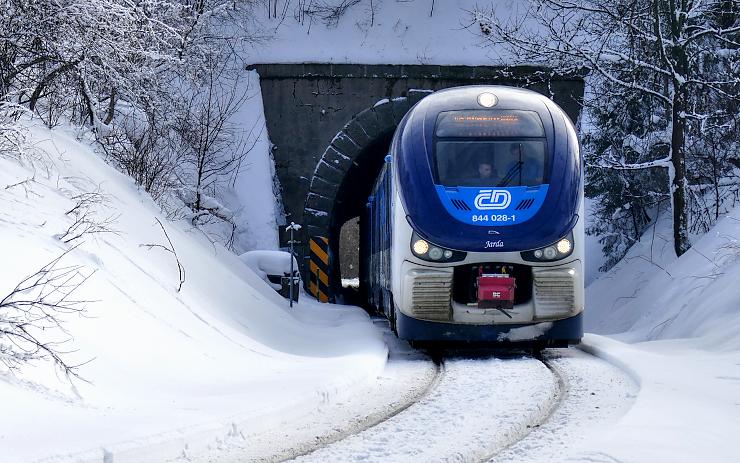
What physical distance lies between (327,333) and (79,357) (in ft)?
20.4

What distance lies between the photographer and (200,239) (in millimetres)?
12547

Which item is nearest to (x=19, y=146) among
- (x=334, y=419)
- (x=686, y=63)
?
(x=334, y=419)

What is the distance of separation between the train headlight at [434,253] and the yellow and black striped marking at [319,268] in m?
10.1

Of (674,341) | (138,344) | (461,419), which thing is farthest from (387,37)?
(461,419)

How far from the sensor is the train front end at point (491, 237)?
921cm

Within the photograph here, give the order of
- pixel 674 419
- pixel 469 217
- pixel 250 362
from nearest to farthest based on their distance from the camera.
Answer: pixel 674 419, pixel 250 362, pixel 469 217

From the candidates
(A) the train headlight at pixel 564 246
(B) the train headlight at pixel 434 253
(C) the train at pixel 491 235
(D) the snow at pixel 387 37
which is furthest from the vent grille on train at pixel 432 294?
(D) the snow at pixel 387 37

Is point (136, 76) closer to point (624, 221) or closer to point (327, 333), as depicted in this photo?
point (327, 333)

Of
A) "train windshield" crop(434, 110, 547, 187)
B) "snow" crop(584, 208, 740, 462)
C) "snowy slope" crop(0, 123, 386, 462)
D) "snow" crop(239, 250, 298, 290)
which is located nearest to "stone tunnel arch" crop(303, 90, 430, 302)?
"snow" crop(239, 250, 298, 290)

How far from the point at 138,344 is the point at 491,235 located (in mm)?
4246

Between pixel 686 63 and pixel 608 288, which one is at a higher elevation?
pixel 686 63

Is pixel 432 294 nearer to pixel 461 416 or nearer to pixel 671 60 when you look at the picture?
pixel 461 416

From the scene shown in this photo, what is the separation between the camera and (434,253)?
9258mm

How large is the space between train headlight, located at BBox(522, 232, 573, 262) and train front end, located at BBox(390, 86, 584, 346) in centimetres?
1
